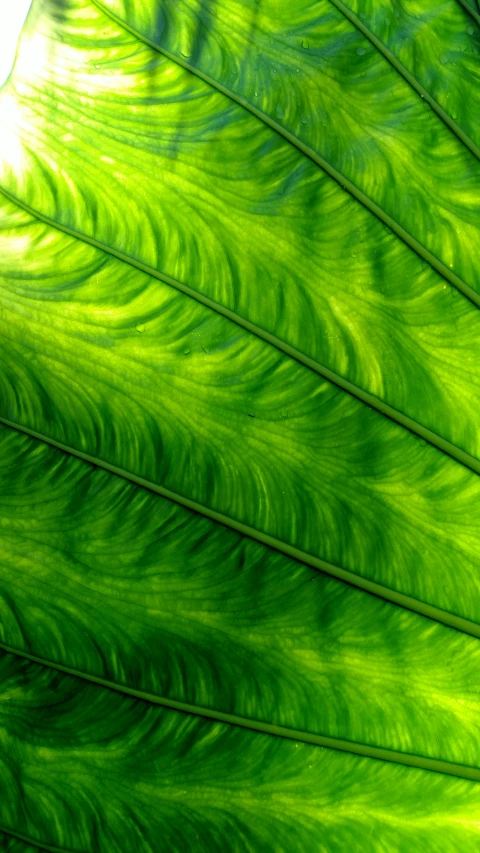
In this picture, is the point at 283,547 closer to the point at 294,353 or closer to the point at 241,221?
the point at 294,353

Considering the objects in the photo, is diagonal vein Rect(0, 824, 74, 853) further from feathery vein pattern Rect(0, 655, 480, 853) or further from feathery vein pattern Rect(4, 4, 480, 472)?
feathery vein pattern Rect(4, 4, 480, 472)

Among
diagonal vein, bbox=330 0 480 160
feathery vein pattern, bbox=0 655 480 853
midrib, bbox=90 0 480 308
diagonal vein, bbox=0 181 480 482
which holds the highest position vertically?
diagonal vein, bbox=330 0 480 160

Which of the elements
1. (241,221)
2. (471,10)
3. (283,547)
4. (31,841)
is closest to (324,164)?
(241,221)

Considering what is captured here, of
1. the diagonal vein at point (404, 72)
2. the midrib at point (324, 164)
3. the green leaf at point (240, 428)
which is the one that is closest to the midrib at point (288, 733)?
the green leaf at point (240, 428)

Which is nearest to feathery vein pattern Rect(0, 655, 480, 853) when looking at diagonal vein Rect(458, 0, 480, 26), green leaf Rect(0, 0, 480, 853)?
green leaf Rect(0, 0, 480, 853)

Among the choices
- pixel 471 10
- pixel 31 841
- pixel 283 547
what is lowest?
pixel 31 841

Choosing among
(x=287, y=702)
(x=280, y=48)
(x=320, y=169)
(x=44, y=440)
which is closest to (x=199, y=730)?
(x=287, y=702)
